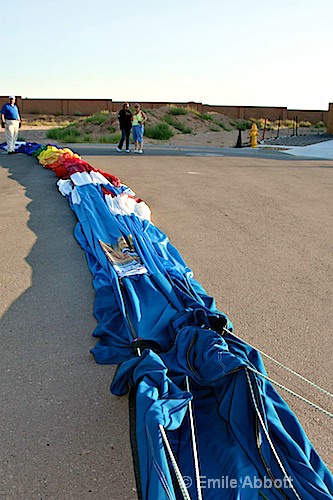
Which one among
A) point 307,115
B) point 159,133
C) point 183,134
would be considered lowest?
point 183,134

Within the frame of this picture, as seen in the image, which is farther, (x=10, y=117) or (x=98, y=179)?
(x=10, y=117)

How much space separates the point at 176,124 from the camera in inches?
1641

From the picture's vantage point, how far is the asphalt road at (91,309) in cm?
322

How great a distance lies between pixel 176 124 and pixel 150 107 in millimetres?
27075

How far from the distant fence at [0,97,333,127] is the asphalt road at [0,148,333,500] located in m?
54.5

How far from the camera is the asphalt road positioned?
3217 millimetres

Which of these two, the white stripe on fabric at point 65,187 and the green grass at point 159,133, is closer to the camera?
the white stripe on fabric at point 65,187

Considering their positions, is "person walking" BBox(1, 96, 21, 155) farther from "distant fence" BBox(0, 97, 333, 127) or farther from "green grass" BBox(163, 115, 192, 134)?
"distant fence" BBox(0, 97, 333, 127)

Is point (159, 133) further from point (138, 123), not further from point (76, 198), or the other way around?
point (76, 198)

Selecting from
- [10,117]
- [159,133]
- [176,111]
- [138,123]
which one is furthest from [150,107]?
[10,117]

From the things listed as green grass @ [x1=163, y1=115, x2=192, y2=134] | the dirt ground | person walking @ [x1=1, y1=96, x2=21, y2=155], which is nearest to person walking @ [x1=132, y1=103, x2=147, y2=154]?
person walking @ [x1=1, y1=96, x2=21, y2=155]

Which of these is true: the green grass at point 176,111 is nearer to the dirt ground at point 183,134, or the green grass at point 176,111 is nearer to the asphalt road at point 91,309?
the dirt ground at point 183,134

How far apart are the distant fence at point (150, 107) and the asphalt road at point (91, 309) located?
54.5 m

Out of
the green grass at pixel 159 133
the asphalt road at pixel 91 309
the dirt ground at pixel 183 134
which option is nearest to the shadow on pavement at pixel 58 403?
the asphalt road at pixel 91 309
